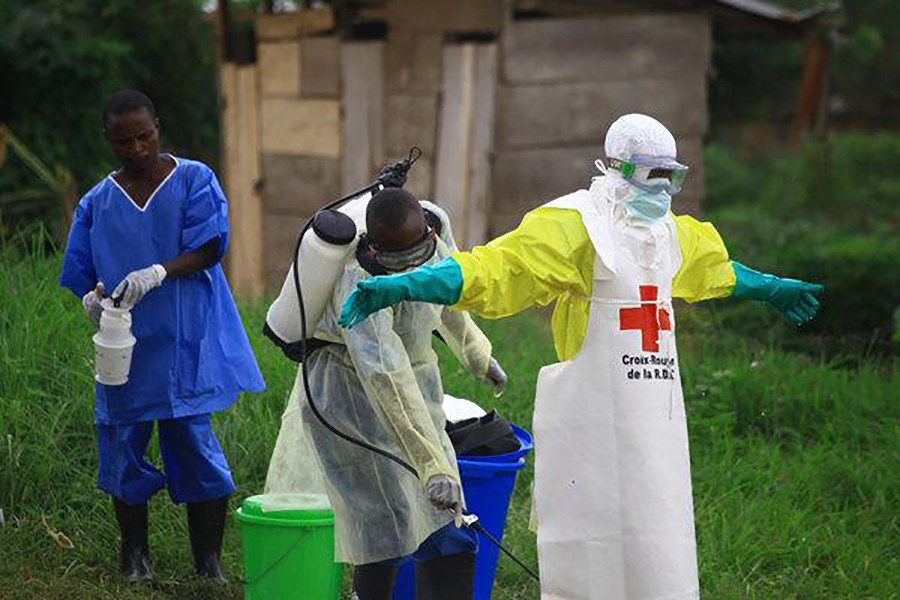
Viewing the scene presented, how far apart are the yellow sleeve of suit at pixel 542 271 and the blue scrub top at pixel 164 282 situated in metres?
1.26

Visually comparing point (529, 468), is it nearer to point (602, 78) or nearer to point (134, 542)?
point (134, 542)

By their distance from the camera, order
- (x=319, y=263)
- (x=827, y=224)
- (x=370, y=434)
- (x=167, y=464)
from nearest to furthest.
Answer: (x=319, y=263) < (x=370, y=434) < (x=167, y=464) < (x=827, y=224)

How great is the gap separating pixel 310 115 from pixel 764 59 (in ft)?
31.1

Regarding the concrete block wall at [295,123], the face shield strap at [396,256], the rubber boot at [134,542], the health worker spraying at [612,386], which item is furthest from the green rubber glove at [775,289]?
the concrete block wall at [295,123]

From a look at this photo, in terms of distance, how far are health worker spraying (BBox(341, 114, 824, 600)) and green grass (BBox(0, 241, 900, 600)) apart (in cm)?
134

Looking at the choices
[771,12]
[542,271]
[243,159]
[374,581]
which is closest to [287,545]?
[374,581]

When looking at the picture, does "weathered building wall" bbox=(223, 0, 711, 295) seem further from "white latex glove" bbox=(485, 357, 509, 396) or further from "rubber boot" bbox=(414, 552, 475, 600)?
"rubber boot" bbox=(414, 552, 475, 600)

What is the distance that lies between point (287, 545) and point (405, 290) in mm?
1185

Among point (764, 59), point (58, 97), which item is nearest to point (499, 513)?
point (58, 97)

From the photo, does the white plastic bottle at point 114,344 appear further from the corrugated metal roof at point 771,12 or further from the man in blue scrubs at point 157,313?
the corrugated metal roof at point 771,12

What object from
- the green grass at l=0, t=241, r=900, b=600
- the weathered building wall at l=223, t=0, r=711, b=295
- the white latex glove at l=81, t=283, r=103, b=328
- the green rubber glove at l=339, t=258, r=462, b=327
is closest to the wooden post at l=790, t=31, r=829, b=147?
the weathered building wall at l=223, t=0, r=711, b=295

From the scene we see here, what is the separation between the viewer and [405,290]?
162 inches

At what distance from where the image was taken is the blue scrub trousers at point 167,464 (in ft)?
17.4

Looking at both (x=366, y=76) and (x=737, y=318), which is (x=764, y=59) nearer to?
(x=366, y=76)
